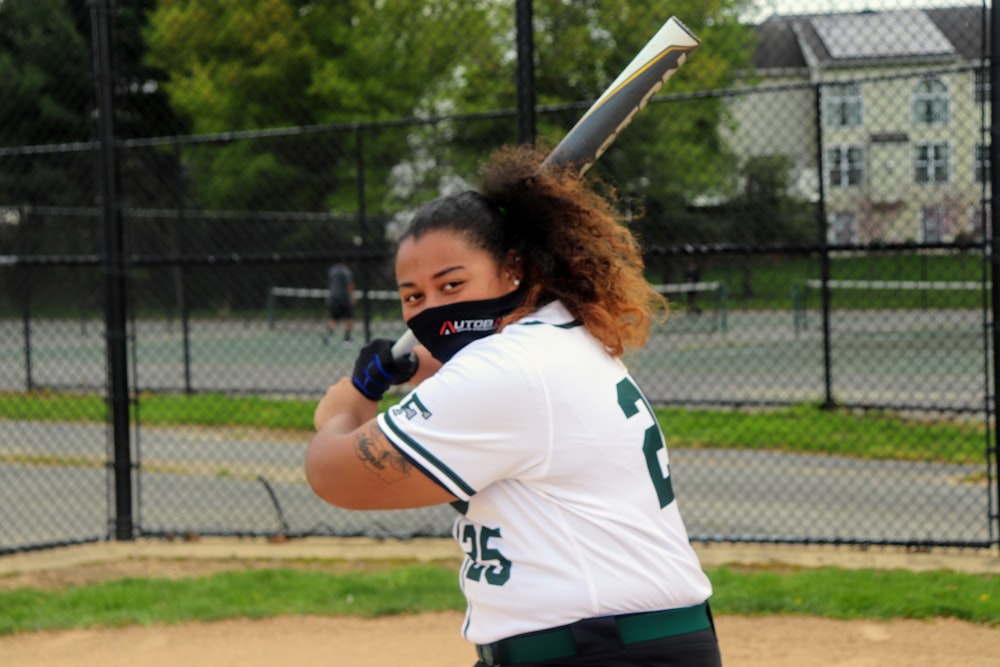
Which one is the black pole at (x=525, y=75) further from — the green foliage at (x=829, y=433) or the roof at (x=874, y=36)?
the green foliage at (x=829, y=433)

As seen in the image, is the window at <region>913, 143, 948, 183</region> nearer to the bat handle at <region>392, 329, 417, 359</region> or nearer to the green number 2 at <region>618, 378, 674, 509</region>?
the bat handle at <region>392, 329, 417, 359</region>

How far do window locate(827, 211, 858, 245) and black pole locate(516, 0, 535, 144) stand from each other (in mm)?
3807

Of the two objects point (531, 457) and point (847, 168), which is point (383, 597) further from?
point (847, 168)

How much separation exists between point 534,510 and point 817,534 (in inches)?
216

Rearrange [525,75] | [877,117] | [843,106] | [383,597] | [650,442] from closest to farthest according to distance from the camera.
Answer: [650,442], [383,597], [525,75], [877,117], [843,106]

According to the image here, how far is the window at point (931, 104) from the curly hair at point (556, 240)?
6702 mm

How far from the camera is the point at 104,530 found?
7.27 meters

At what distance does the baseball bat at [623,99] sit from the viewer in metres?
2.74

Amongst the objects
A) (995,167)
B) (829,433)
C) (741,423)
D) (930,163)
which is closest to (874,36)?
(930,163)

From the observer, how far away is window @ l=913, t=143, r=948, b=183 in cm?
847

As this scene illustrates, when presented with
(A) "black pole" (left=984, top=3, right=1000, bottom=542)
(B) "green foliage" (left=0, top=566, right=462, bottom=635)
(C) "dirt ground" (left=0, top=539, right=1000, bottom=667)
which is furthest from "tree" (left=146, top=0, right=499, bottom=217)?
(C) "dirt ground" (left=0, top=539, right=1000, bottom=667)

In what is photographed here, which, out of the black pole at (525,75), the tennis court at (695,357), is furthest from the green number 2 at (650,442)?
the tennis court at (695,357)

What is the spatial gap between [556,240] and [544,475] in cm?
53

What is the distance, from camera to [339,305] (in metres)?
16.0
